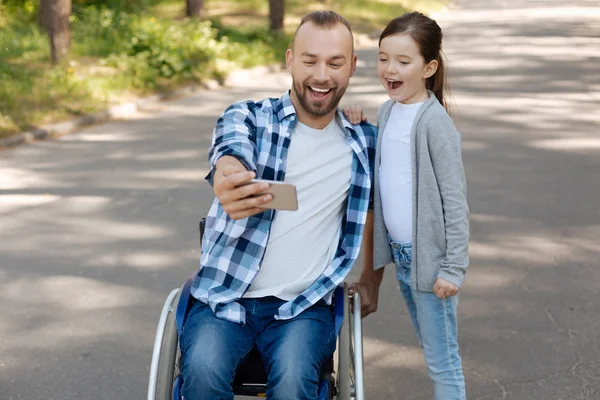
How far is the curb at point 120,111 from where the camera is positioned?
9.47 meters

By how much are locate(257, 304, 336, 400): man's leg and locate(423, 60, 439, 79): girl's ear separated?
88 centimetres

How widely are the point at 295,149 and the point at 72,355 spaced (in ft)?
6.26

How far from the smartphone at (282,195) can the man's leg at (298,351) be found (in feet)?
1.90

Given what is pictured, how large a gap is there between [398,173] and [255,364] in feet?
2.68

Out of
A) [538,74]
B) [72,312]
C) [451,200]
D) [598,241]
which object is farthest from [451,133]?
[538,74]

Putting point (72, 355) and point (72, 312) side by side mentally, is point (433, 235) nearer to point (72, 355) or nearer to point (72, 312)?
point (72, 355)

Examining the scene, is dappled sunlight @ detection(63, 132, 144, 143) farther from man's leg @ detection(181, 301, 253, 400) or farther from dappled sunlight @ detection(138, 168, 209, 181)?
man's leg @ detection(181, 301, 253, 400)

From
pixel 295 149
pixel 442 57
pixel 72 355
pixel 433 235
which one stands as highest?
pixel 442 57

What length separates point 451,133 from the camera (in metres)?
2.92

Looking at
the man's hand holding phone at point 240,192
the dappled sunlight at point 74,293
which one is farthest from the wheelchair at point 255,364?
the dappled sunlight at point 74,293

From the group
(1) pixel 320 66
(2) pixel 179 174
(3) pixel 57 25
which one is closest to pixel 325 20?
(1) pixel 320 66

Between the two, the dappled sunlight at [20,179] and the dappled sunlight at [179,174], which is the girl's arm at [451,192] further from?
the dappled sunlight at [20,179]

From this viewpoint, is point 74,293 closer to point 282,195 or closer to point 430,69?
point 430,69

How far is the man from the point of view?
106 inches
